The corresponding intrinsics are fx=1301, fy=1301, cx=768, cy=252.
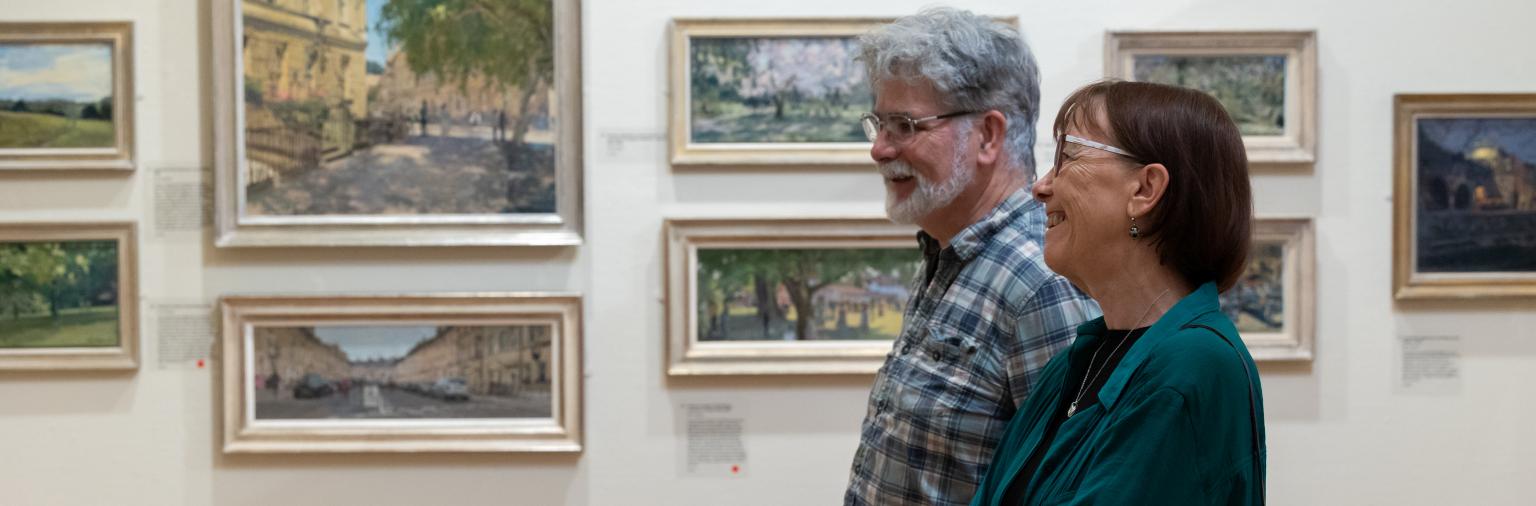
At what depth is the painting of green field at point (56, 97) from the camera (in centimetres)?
329

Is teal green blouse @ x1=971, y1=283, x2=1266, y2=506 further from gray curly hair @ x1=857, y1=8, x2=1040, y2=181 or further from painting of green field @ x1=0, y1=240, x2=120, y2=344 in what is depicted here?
painting of green field @ x1=0, y1=240, x2=120, y2=344

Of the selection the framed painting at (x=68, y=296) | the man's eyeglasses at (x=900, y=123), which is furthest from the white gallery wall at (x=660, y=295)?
the man's eyeglasses at (x=900, y=123)

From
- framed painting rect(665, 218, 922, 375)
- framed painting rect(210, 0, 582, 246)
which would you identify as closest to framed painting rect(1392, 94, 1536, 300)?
framed painting rect(665, 218, 922, 375)

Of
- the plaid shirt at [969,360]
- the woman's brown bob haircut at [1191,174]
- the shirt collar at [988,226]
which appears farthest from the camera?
the shirt collar at [988,226]

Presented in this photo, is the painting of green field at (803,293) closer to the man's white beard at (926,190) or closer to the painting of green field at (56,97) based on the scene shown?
the man's white beard at (926,190)

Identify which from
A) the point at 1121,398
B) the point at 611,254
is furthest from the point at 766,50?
the point at 1121,398

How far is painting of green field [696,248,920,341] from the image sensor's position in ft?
10.9

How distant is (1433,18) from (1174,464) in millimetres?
2540

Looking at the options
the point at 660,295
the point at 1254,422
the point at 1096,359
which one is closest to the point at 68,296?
the point at 660,295

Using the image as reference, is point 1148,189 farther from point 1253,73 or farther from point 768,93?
point 1253,73

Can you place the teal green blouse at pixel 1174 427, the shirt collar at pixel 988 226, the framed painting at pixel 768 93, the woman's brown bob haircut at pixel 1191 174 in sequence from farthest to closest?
the framed painting at pixel 768 93
the shirt collar at pixel 988 226
the woman's brown bob haircut at pixel 1191 174
the teal green blouse at pixel 1174 427

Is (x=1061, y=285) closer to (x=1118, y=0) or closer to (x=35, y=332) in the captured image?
(x=1118, y=0)

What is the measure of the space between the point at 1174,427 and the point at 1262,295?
7.31ft

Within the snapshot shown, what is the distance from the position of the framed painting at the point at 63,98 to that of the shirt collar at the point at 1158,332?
2748 millimetres
